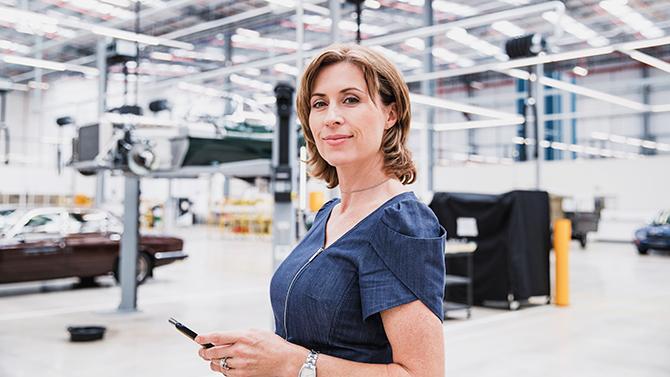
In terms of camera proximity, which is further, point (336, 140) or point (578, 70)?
point (578, 70)

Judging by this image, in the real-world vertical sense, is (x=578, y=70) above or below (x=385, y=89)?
above

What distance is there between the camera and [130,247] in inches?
277

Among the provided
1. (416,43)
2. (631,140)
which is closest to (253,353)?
(416,43)

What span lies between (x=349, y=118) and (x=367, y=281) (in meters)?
0.30

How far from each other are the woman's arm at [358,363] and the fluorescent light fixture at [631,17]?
14677 mm

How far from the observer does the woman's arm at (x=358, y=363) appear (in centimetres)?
99

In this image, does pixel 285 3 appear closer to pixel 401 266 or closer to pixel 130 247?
pixel 130 247

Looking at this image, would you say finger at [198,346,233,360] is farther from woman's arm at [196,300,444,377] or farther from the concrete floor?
the concrete floor

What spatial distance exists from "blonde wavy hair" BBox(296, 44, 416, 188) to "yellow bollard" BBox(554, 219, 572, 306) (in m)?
7.02

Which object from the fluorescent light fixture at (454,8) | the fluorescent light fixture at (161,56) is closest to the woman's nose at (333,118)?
the fluorescent light fixture at (454,8)

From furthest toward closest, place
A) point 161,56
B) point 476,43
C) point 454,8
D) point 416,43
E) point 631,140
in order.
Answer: point 631,140 → point 161,56 → point 416,43 → point 476,43 → point 454,8

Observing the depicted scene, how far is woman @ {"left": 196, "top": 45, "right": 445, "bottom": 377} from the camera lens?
1.00m

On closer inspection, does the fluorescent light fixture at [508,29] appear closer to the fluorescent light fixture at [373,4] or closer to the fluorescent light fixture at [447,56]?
the fluorescent light fixture at [447,56]

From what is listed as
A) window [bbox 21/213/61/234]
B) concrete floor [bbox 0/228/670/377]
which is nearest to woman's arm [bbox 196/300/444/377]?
concrete floor [bbox 0/228/670/377]
